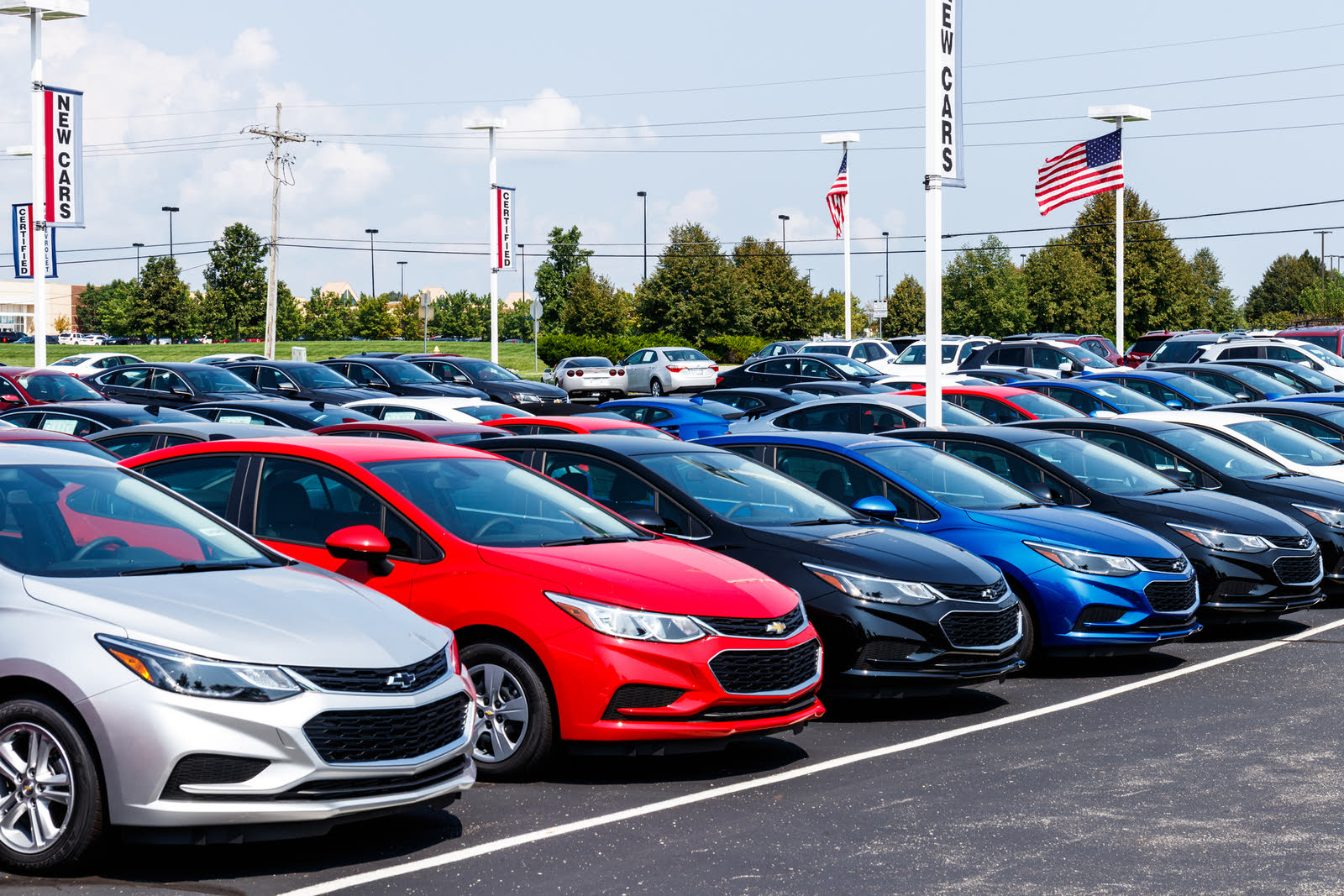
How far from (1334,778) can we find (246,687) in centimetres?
491

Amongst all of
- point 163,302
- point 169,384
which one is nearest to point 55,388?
point 169,384

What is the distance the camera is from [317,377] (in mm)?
27078

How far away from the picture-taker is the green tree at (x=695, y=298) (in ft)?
225

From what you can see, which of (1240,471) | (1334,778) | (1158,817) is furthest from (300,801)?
(1240,471)

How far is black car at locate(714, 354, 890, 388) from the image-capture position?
33.6 meters

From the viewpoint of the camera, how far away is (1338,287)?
107 meters

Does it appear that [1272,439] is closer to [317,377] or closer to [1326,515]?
[1326,515]

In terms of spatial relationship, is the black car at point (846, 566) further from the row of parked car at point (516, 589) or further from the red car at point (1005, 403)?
the red car at point (1005, 403)

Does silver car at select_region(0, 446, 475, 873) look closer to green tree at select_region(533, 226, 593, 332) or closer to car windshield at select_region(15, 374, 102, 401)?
car windshield at select_region(15, 374, 102, 401)

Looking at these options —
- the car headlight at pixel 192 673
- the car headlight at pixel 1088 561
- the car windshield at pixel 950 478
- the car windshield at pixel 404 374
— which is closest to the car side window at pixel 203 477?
the car headlight at pixel 192 673

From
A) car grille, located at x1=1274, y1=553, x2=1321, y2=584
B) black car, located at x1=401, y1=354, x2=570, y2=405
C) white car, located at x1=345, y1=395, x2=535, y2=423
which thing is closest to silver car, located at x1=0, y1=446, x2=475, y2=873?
car grille, located at x1=1274, y1=553, x2=1321, y2=584

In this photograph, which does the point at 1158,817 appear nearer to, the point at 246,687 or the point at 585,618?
the point at 585,618

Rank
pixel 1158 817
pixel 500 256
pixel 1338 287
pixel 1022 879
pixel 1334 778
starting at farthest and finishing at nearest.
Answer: pixel 1338 287
pixel 500 256
pixel 1334 778
pixel 1158 817
pixel 1022 879

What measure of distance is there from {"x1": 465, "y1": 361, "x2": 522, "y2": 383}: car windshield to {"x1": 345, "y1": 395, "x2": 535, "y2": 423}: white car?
11.7m
